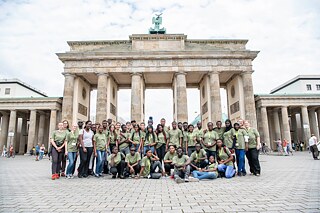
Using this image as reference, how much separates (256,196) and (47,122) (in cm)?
3909

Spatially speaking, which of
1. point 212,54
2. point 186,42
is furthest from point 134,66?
point 212,54

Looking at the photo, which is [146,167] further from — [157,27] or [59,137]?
[157,27]

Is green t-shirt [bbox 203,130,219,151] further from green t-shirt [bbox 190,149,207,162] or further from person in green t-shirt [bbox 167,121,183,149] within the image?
person in green t-shirt [bbox 167,121,183,149]

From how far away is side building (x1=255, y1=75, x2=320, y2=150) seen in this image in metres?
30.2

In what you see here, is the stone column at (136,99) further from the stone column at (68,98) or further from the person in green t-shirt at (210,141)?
the person in green t-shirt at (210,141)

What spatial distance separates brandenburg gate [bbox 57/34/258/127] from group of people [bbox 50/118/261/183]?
16.8m

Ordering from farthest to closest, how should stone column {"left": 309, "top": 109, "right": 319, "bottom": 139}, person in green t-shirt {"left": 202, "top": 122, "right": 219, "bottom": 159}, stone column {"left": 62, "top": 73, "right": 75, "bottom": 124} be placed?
stone column {"left": 309, "top": 109, "right": 319, "bottom": 139} < stone column {"left": 62, "top": 73, "right": 75, "bottom": 124} < person in green t-shirt {"left": 202, "top": 122, "right": 219, "bottom": 159}

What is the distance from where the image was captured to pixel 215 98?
2667cm

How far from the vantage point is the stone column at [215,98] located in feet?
86.0

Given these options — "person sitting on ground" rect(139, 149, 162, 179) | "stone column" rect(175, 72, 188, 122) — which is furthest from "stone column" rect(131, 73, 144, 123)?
"person sitting on ground" rect(139, 149, 162, 179)

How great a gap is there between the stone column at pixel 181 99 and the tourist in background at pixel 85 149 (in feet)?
59.4

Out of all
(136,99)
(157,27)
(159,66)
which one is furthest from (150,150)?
(157,27)

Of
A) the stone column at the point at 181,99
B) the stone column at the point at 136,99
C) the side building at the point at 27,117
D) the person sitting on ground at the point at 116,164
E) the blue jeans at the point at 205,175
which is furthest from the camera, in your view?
the side building at the point at 27,117

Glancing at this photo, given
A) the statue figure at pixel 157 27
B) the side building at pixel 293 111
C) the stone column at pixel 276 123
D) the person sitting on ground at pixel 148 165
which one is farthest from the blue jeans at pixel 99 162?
the stone column at pixel 276 123
